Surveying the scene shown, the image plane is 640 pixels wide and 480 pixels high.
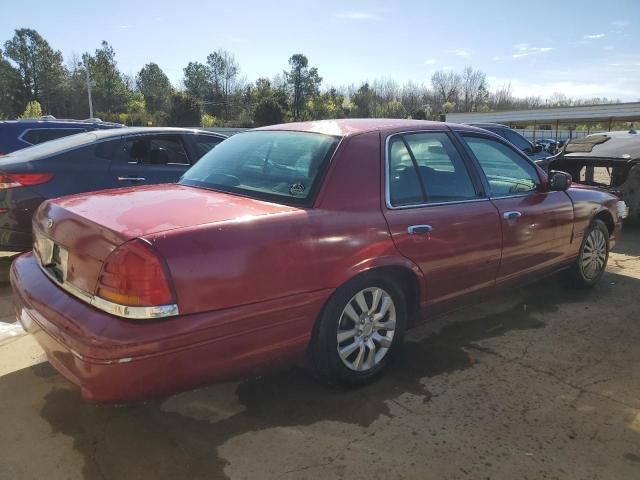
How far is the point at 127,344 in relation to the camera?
2102mm

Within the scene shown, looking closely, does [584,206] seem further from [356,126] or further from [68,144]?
[68,144]

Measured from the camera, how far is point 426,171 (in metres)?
3.36

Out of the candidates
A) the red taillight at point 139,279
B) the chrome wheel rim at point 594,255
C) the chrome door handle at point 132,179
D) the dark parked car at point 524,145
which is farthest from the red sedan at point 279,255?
the dark parked car at point 524,145

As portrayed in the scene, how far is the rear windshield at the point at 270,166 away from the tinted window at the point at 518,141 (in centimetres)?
867

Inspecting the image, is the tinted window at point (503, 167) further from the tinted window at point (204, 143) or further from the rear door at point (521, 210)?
the tinted window at point (204, 143)

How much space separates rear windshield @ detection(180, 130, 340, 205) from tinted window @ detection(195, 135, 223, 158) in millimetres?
2426

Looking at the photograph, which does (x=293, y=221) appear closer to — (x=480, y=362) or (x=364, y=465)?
(x=364, y=465)

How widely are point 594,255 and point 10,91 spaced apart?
7195 centimetres

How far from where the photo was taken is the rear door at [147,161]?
17.2ft

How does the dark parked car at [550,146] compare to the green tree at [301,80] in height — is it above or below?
below

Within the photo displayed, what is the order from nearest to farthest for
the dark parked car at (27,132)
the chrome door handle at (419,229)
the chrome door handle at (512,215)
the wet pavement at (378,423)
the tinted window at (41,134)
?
the wet pavement at (378,423), the chrome door handle at (419,229), the chrome door handle at (512,215), the dark parked car at (27,132), the tinted window at (41,134)

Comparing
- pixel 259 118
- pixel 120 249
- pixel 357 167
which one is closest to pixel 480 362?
pixel 357 167

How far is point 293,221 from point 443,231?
3.81ft

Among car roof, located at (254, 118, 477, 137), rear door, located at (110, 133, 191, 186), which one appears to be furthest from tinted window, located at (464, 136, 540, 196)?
rear door, located at (110, 133, 191, 186)
